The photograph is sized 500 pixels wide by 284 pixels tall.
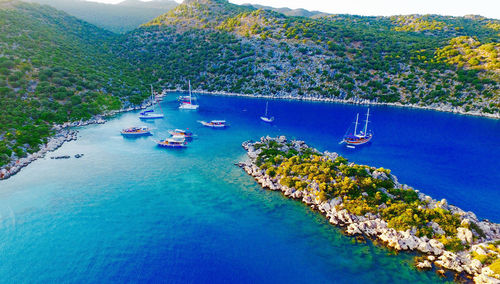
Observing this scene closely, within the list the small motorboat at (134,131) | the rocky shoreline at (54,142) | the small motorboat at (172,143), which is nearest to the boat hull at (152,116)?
the rocky shoreline at (54,142)

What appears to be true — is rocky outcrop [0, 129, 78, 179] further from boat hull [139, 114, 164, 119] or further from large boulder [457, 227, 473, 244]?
large boulder [457, 227, 473, 244]

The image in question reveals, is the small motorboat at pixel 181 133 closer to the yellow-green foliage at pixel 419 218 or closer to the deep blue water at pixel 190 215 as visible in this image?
the deep blue water at pixel 190 215

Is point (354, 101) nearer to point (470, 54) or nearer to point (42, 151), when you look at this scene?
point (470, 54)

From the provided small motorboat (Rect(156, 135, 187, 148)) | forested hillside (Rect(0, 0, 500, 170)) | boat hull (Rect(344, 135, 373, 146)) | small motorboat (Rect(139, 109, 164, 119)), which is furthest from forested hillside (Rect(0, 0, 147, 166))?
boat hull (Rect(344, 135, 373, 146))

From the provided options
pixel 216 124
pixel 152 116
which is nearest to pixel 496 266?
pixel 216 124

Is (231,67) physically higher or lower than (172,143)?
higher

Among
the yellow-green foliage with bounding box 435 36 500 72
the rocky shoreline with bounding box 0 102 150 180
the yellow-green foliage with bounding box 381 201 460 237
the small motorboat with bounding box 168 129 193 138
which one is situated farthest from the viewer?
the yellow-green foliage with bounding box 435 36 500 72
